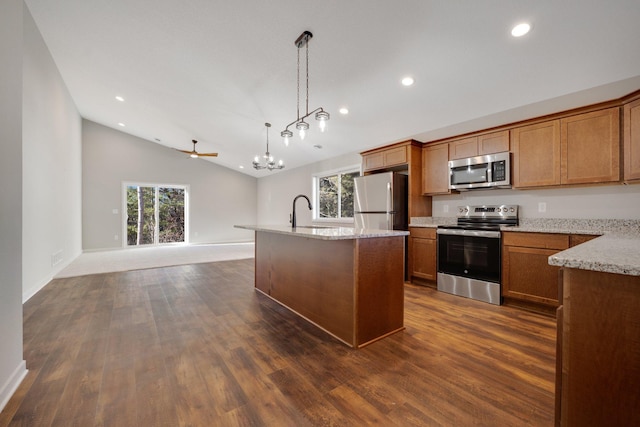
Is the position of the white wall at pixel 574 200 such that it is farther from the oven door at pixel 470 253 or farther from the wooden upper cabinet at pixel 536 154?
the oven door at pixel 470 253

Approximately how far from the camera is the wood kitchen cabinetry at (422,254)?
3611mm

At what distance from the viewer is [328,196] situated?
21.8 ft

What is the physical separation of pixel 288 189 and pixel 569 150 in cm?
632

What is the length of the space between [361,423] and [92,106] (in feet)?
25.8

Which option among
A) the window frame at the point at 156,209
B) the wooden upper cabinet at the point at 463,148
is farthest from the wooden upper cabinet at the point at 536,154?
the window frame at the point at 156,209

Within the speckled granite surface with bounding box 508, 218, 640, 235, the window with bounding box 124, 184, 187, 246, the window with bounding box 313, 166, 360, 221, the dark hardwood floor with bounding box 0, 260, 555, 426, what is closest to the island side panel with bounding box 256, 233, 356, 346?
the dark hardwood floor with bounding box 0, 260, 555, 426

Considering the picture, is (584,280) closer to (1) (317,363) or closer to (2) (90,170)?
(1) (317,363)

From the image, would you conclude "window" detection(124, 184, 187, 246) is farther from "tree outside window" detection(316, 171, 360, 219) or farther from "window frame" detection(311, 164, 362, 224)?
"tree outside window" detection(316, 171, 360, 219)

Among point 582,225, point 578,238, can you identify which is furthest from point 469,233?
point 582,225

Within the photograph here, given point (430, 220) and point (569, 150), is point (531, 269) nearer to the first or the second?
point (569, 150)

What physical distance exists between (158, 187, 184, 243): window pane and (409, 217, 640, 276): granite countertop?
751 centimetres

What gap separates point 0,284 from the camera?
1396 mm

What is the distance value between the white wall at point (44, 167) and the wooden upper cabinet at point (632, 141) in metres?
6.43

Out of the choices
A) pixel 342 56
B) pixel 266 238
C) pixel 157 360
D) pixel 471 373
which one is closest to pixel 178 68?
pixel 342 56
